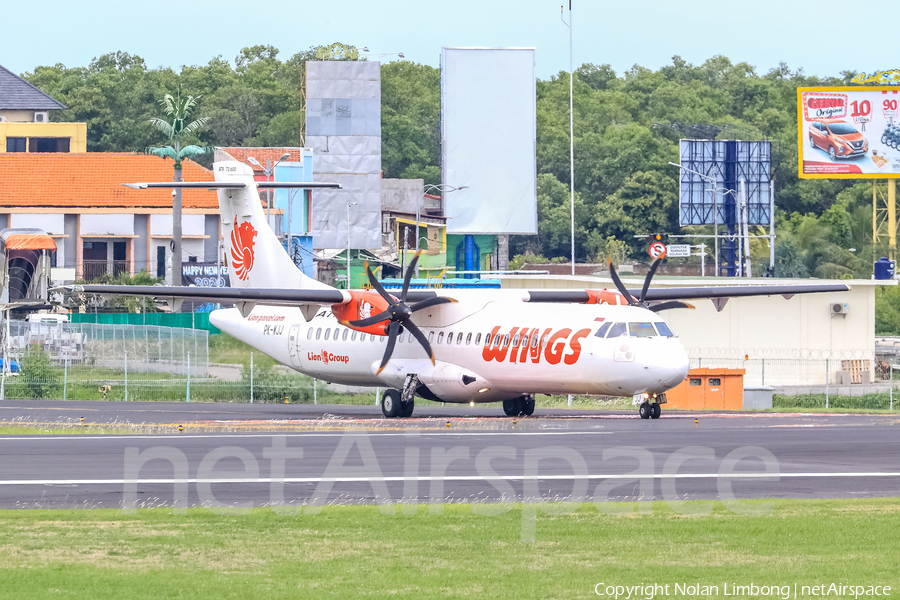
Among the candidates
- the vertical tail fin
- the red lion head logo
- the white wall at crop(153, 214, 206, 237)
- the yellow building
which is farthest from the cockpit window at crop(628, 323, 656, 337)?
the yellow building

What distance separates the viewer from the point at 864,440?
22.8 metres

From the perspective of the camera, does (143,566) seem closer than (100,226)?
Yes

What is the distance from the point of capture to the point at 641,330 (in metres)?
27.6

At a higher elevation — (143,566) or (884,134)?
(884,134)

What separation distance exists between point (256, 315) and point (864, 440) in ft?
64.5

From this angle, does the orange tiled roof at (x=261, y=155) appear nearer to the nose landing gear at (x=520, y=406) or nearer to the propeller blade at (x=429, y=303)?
the propeller blade at (x=429, y=303)

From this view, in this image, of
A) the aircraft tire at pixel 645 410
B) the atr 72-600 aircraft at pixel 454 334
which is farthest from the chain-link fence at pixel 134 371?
the aircraft tire at pixel 645 410

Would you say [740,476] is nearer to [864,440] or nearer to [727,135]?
[864,440]

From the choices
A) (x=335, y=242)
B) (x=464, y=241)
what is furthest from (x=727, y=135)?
(x=335, y=242)

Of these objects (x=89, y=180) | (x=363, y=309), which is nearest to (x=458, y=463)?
(x=363, y=309)

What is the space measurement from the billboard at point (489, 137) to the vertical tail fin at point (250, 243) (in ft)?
141

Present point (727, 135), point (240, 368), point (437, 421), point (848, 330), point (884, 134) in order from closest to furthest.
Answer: point (437, 421)
point (240, 368)
point (848, 330)
point (884, 134)
point (727, 135)

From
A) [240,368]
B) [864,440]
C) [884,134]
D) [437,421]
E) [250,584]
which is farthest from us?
[884,134]

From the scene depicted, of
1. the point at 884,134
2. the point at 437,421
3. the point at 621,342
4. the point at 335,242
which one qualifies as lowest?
the point at 437,421
